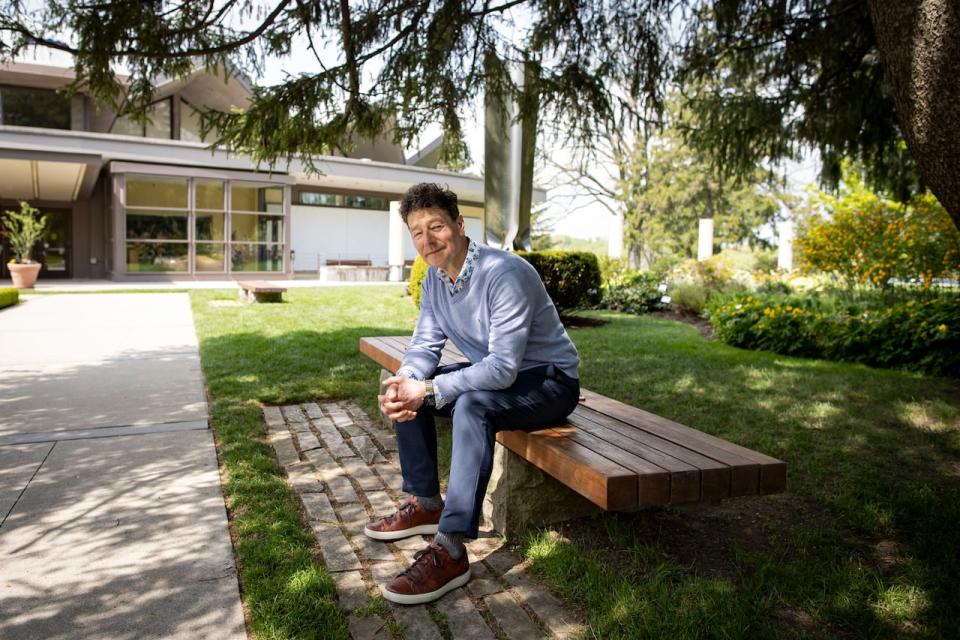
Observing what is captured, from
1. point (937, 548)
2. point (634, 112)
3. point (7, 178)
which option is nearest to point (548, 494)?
point (937, 548)

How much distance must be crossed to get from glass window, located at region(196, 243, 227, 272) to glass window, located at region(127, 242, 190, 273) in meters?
0.37

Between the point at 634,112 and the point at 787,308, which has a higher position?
the point at 634,112

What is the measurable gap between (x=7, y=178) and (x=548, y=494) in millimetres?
21303

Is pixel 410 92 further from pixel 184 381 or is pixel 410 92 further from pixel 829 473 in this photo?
pixel 829 473

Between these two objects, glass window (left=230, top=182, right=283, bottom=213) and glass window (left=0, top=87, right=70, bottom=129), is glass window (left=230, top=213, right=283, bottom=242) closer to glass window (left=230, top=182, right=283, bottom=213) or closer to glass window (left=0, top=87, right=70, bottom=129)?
glass window (left=230, top=182, right=283, bottom=213)

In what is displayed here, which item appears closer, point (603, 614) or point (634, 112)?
point (603, 614)

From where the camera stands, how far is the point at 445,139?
22.0 feet

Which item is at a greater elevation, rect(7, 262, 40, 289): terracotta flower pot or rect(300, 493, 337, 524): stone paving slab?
rect(7, 262, 40, 289): terracotta flower pot

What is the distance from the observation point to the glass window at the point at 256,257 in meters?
22.0

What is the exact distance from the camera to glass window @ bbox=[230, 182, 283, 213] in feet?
71.3

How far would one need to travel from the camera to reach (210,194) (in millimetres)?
21344

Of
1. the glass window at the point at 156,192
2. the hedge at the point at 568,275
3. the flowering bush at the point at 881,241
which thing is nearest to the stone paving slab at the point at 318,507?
the hedge at the point at 568,275

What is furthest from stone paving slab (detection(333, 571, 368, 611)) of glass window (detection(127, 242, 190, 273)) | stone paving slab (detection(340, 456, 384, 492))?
glass window (detection(127, 242, 190, 273))

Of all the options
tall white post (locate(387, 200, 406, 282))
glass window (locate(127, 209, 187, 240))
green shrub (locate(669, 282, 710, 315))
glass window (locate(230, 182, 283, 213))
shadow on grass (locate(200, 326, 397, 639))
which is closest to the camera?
shadow on grass (locate(200, 326, 397, 639))
